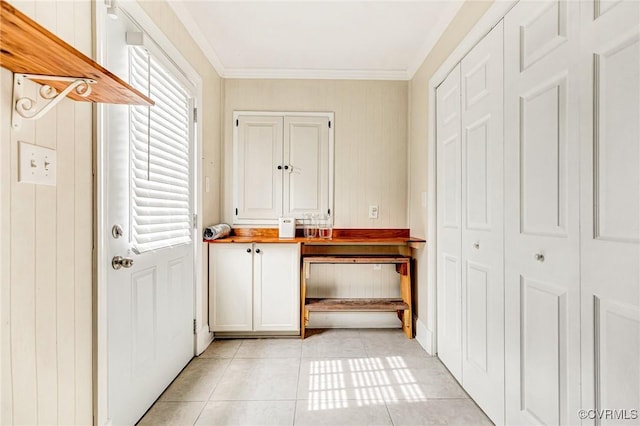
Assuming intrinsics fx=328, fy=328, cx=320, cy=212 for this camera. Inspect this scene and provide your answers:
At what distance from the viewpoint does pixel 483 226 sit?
1784 millimetres

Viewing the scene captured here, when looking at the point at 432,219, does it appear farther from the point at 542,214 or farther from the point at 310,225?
the point at 542,214

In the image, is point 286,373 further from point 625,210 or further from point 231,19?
point 231,19

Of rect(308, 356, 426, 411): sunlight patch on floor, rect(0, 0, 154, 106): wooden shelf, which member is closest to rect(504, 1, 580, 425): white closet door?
rect(308, 356, 426, 411): sunlight patch on floor

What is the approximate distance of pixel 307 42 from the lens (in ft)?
8.63

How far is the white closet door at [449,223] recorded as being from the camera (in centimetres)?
212

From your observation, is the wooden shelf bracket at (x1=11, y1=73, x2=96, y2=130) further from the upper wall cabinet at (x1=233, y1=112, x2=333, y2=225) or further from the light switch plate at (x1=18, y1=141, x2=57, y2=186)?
the upper wall cabinet at (x1=233, y1=112, x2=333, y2=225)

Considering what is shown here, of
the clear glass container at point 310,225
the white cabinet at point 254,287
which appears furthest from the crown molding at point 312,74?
the white cabinet at point 254,287

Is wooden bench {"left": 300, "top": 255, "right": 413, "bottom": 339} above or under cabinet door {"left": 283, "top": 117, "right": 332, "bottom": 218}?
under

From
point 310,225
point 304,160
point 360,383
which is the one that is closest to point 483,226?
point 360,383

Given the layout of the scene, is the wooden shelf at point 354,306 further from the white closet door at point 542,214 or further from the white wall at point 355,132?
the white closet door at point 542,214

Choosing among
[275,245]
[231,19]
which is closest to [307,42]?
[231,19]

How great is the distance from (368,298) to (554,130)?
88.5 inches

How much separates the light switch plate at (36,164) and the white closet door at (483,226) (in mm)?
1878

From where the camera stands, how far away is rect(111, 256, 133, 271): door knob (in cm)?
146
